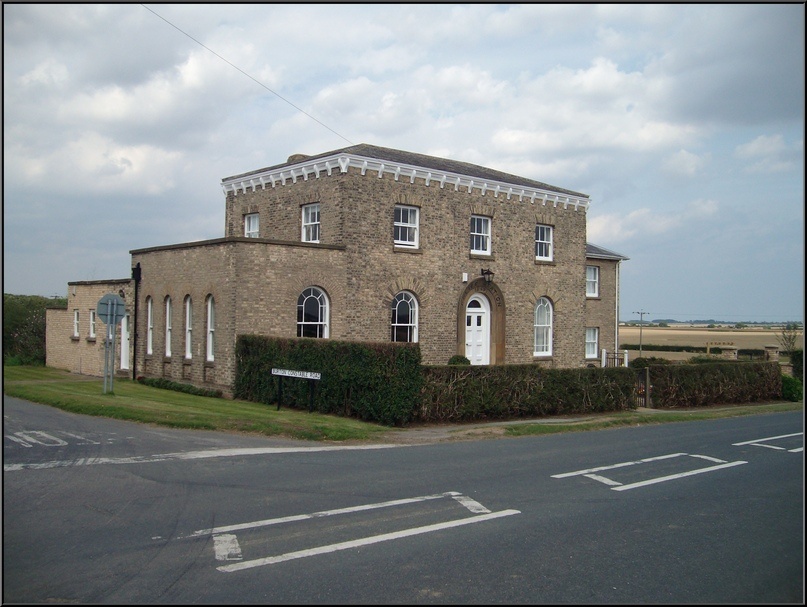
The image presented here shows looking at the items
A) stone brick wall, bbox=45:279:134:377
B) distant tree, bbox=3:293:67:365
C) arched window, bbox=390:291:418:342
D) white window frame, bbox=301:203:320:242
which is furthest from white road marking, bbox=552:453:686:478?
distant tree, bbox=3:293:67:365

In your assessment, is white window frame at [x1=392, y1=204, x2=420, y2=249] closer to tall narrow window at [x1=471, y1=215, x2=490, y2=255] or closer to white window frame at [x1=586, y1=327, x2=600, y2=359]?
tall narrow window at [x1=471, y1=215, x2=490, y2=255]

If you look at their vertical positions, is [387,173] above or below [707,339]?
above

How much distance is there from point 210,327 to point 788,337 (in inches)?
1337

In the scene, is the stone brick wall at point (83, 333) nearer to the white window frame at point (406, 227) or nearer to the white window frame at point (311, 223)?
the white window frame at point (311, 223)

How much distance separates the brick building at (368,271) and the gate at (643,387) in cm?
568

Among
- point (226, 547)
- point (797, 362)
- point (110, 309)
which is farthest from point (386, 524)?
point (797, 362)

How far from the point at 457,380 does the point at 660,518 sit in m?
9.99

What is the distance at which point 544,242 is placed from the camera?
31266mm

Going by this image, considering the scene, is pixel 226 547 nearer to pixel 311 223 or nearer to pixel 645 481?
pixel 645 481

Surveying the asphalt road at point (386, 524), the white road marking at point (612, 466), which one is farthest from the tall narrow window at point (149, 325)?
the white road marking at point (612, 466)

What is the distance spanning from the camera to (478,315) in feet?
95.9

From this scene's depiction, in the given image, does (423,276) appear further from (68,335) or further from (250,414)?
(68,335)

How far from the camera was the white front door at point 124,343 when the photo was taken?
92.6ft

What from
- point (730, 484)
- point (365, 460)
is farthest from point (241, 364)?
point (730, 484)
